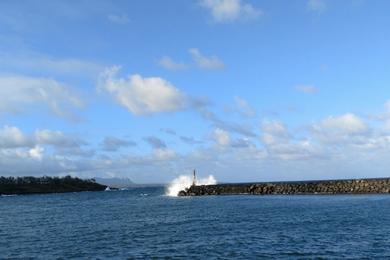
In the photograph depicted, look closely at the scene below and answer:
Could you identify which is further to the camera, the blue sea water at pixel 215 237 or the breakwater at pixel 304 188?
the breakwater at pixel 304 188

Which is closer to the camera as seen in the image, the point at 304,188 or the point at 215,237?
the point at 215,237

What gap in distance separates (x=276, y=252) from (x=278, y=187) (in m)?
91.9

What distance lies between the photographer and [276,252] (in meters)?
36.4

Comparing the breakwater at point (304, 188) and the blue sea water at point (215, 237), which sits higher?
the breakwater at point (304, 188)

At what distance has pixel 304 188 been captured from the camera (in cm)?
12225

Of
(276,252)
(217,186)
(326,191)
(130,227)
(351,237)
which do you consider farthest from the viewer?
(217,186)

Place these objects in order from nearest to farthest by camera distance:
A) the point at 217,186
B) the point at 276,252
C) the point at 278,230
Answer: the point at 276,252 < the point at 278,230 < the point at 217,186

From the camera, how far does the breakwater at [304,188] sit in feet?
366

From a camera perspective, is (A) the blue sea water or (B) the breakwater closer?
(A) the blue sea water

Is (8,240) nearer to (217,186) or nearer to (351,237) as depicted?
(351,237)

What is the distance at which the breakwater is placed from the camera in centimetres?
11169

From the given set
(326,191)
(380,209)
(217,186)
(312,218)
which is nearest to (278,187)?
(326,191)

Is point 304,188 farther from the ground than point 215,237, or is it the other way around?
point 304,188

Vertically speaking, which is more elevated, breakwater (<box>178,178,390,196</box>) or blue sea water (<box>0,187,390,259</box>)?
breakwater (<box>178,178,390,196</box>)
